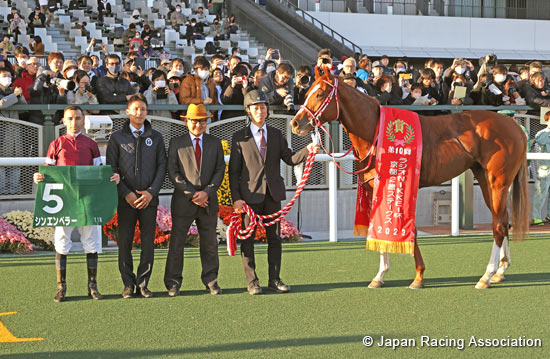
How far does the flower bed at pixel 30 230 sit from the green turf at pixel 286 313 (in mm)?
1167

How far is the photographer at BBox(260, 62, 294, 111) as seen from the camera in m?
10.7

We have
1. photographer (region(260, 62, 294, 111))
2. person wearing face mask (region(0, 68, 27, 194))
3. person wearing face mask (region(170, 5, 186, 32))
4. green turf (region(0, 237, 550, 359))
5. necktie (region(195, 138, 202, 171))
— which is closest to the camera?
green turf (region(0, 237, 550, 359))

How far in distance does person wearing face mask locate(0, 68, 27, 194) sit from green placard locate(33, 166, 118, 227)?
13.1 ft

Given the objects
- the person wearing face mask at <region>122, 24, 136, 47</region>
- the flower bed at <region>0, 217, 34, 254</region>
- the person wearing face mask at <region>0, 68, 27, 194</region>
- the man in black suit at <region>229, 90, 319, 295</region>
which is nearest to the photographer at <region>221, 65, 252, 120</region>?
the person wearing face mask at <region>0, 68, 27, 194</region>

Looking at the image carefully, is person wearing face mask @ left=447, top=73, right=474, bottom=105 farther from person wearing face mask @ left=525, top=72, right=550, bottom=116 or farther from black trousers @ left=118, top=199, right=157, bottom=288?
black trousers @ left=118, top=199, right=157, bottom=288

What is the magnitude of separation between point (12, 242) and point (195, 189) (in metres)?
3.53

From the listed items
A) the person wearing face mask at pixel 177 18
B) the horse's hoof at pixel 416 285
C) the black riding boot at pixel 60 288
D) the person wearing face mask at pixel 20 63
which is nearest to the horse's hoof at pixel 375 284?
the horse's hoof at pixel 416 285

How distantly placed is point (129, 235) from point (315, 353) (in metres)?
2.42

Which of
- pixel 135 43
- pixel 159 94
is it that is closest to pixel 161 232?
pixel 159 94

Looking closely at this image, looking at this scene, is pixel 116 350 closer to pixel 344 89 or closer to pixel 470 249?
pixel 344 89

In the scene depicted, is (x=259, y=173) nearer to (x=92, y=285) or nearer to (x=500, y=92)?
(x=92, y=285)

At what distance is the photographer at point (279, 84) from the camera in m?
10.7

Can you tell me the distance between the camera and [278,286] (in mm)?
6742

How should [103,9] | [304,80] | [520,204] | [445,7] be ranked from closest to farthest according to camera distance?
[520,204]
[304,80]
[103,9]
[445,7]
